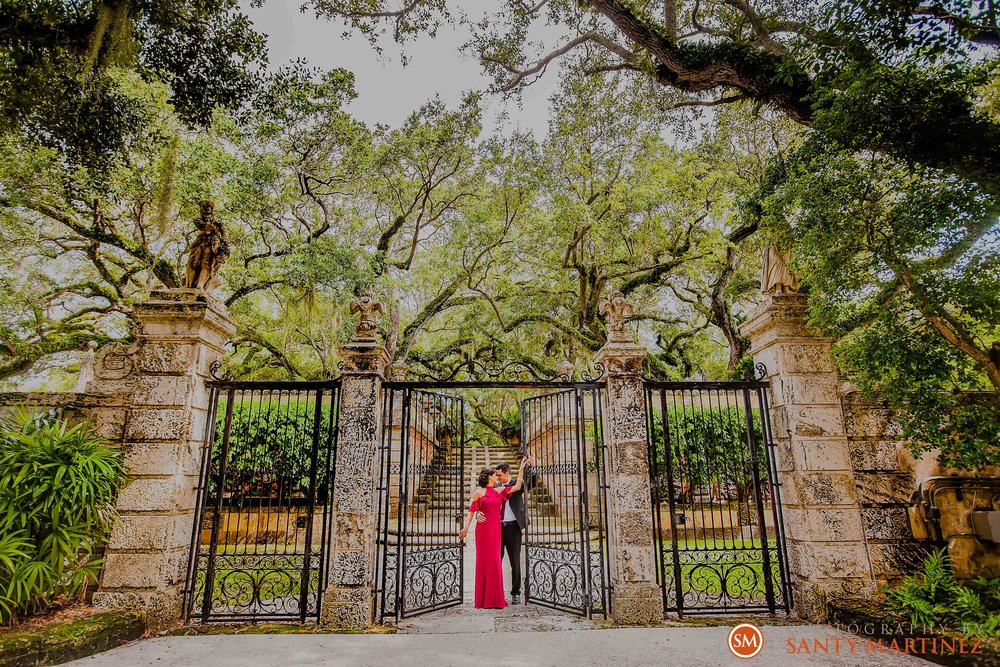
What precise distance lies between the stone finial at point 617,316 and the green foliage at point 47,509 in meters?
5.73

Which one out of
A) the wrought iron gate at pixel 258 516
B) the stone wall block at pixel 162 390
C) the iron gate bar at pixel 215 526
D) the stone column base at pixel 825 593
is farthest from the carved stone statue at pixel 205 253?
the stone column base at pixel 825 593

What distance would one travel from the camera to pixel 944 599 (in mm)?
4504

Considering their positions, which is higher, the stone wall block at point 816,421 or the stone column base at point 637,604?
the stone wall block at point 816,421

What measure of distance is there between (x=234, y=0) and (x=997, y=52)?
9533 millimetres

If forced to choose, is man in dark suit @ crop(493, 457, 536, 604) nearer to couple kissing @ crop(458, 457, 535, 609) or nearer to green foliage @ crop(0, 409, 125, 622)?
couple kissing @ crop(458, 457, 535, 609)

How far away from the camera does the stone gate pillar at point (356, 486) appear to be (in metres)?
5.14

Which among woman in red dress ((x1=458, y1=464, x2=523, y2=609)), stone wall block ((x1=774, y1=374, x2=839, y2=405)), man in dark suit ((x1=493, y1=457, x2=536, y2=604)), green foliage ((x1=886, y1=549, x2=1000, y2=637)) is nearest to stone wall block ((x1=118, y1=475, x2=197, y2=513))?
woman in red dress ((x1=458, y1=464, x2=523, y2=609))

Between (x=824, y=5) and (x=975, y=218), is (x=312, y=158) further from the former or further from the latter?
(x=975, y=218)

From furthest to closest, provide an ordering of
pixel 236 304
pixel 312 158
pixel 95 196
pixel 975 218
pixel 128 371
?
pixel 236 304, pixel 312 158, pixel 95 196, pixel 128 371, pixel 975 218

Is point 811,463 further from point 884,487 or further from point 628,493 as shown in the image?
point 628,493

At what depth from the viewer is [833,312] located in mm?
4898

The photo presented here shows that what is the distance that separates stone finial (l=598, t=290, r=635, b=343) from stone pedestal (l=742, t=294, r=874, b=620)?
1.60 m

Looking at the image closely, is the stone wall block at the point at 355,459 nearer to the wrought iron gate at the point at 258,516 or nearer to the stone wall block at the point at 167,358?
the wrought iron gate at the point at 258,516

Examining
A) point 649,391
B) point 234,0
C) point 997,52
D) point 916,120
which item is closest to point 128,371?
point 234,0
